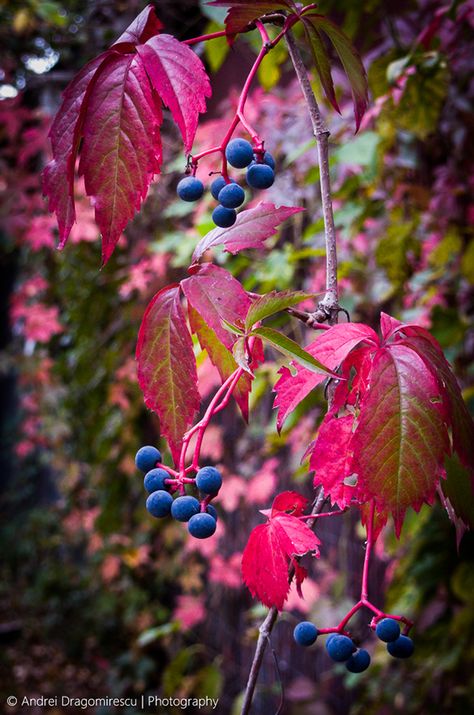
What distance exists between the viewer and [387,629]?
0.50 metres

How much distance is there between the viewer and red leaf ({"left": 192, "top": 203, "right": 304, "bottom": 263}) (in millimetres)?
538

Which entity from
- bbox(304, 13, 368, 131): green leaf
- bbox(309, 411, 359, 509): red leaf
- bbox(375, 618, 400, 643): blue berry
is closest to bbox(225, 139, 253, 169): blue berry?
bbox(304, 13, 368, 131): green leaf

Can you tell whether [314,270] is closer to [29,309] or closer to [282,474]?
[282,474]

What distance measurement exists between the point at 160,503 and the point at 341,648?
18 centimetres

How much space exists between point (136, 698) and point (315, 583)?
99cm

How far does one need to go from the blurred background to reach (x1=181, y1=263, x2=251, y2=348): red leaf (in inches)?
8.5

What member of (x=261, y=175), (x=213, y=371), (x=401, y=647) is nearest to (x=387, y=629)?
(x=401, y=647)

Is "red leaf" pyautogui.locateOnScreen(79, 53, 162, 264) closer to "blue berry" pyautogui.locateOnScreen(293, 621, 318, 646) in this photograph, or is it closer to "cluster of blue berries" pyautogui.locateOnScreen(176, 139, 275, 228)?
"cluster of blue berries" pyautogui.locateOnScreen(176, 139, 275, 228)

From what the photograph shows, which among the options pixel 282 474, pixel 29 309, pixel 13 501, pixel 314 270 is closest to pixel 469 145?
pixel 314 270

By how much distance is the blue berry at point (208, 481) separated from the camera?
478mm

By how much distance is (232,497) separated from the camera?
2.24 m

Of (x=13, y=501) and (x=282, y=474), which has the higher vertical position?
(x=282, y=474)

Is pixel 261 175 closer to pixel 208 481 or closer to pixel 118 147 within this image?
pixel 118 147

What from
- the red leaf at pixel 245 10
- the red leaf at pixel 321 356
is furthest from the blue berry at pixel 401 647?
the red leaf at pixel 245 10
